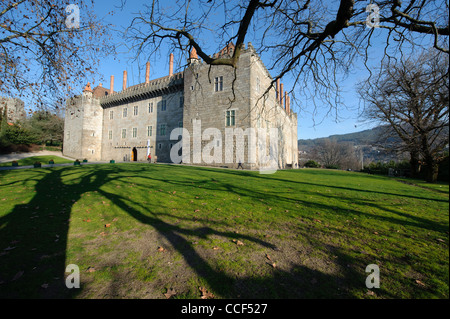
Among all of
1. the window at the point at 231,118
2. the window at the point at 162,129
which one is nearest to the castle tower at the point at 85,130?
the window at the point at 162,129

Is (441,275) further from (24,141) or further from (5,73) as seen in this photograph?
(24,141)

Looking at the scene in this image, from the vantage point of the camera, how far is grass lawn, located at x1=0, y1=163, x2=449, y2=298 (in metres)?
2.44

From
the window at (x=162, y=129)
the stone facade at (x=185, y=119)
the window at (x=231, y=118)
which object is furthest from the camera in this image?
the window at (x=162, y=129)

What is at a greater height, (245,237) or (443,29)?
(443,29)

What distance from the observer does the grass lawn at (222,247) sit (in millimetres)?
2439

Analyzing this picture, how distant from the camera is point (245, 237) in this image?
388 centimetres

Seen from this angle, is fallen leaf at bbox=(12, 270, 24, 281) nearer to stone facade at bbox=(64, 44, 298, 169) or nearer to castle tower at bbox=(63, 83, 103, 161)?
stone facade at bbox=(64, 44, 298, 169)

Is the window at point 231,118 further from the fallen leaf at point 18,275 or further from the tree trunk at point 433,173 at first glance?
the fallen leaf at point 18,275

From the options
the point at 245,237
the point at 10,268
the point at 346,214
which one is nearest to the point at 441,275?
the point at 346,214

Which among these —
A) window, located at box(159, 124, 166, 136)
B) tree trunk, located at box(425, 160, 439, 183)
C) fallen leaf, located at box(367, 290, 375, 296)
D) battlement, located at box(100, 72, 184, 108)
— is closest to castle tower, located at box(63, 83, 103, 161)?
battlement, located at box(100, 72, 184, 108)

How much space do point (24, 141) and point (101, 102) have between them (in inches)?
582

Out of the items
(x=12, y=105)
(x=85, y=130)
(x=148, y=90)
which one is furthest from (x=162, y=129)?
(x=12, y=105)

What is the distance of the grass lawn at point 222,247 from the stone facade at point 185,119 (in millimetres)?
8207
